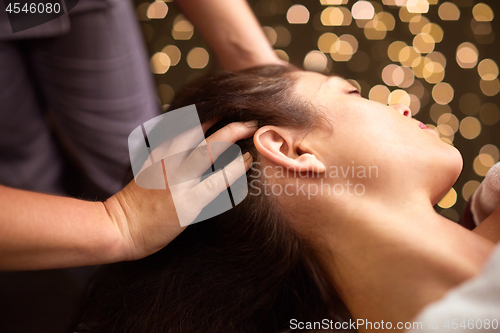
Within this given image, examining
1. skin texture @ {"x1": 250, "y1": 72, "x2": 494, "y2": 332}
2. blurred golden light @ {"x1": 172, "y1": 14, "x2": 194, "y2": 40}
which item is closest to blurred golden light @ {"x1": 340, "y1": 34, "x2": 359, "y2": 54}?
blurred golden light @ {"x1": 172, "y1": 14, "x2": 194, "y2": 40}

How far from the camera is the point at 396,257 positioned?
426 mm

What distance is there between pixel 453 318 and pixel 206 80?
1.76 ft

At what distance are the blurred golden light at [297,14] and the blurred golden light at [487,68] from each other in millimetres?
542

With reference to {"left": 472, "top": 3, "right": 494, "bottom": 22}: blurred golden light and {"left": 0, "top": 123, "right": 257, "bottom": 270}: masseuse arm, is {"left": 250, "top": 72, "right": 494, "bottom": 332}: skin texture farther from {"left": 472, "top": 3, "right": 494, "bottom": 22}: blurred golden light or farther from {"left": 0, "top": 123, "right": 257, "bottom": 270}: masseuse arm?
{"left": 472, "top": 3, "right": 494, "bottom": 22}: blurred golden light

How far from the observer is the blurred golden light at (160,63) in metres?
1.02

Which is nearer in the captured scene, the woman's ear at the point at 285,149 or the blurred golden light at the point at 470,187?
the woman's ear at the point at 285,149

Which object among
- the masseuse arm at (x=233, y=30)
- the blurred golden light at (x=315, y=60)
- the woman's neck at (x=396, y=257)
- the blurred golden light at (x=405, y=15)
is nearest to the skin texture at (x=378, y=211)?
the woman's neck at (x=396, y=257)

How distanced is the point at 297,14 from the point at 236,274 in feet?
2.71

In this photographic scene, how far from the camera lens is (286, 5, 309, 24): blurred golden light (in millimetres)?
991

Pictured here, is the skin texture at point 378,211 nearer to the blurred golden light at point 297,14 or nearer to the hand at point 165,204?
the hand at point 165,204

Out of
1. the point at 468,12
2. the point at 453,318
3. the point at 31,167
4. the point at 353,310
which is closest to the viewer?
the point at 453,318

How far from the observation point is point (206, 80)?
63 cm

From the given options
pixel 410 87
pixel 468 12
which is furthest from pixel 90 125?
pixel 468 12

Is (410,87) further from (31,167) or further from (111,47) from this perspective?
(31,167)
